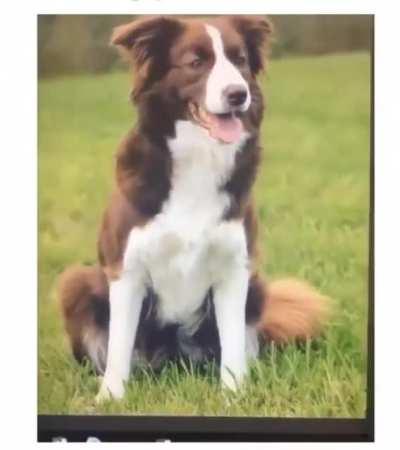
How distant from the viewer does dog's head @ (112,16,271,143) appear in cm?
508

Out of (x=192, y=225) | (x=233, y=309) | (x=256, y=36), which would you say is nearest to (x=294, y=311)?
(x=233, y=309)

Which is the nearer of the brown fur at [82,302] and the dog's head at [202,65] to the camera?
the dog's head at [202,65]

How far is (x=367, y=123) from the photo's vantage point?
516cm

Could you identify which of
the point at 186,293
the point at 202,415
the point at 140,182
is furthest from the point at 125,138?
the point at 202,415

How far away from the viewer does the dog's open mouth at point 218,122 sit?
5102mm

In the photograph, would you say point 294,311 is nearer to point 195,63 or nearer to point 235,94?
point 235,94

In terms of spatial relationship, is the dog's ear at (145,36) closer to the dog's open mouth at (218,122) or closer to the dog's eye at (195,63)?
the dog's eye at (195,63)

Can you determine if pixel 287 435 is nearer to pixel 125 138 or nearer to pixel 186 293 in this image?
pixel 186 293

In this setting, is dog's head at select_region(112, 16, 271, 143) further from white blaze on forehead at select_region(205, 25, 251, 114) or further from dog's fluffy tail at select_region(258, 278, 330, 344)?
dog's fluffy tail at select_region(258, 278, 330, 344)

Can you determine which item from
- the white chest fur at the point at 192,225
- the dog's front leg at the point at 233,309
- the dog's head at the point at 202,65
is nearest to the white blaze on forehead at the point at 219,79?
the dog's head at the point at 202,65

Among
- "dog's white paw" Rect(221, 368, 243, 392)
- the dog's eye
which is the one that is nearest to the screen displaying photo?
"dog's white paw" Rect(221, 368, 243, 392)

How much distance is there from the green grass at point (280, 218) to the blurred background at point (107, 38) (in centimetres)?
4

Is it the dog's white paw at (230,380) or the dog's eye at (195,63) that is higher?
the dog's eye at (195,63)

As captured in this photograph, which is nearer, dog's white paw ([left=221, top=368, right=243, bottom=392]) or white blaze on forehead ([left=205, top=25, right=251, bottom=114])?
white blaze on forehead ([left=205, top=25, right=251, bottom=114])
